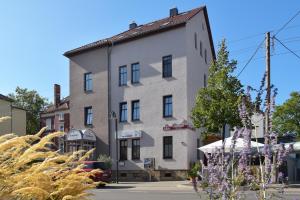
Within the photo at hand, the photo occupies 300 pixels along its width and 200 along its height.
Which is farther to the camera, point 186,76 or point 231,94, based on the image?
point 186,76

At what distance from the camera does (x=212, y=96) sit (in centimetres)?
2897

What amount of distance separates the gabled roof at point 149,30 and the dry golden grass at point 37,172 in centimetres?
3318

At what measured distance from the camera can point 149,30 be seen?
3781 centimetres

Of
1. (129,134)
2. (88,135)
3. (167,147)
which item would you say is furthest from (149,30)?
(88,135)

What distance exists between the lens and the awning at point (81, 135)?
128 ft

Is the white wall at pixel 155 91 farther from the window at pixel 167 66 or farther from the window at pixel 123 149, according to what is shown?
the window at pixel 123 149

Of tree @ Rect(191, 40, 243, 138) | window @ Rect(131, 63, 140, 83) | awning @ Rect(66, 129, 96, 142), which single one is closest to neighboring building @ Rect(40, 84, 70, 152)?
awning @ Rect(66, 129, 96, 142)

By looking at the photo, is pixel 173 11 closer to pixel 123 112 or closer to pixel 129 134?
pixel 123 112

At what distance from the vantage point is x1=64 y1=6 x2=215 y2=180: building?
35266 millimetres

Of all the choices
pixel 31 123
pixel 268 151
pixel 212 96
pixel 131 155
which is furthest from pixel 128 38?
pixel 31 123

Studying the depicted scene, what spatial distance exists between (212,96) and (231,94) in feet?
3.95

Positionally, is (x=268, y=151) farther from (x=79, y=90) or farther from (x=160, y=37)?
(x=79, y=90)

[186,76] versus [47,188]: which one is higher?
[186,76]

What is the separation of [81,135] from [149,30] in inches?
415
